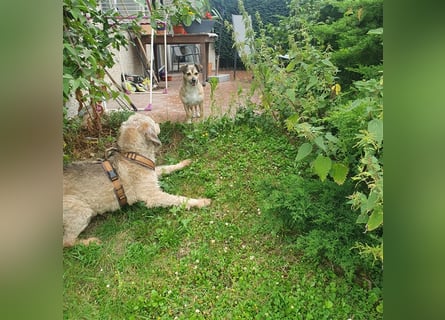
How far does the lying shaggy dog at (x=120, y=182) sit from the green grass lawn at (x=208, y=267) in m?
0.12

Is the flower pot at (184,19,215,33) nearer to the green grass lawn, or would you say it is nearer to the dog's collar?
the green grass lawn

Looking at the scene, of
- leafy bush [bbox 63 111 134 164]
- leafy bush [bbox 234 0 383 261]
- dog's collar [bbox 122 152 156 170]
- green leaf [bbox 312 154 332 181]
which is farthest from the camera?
leafy bush [bbox 63 111 134 164]

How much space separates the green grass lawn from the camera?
221cm

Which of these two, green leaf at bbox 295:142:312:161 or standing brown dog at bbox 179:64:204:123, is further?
standing brown dog at bbox 179:64:204:123

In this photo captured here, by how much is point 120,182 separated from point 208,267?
1.30 m

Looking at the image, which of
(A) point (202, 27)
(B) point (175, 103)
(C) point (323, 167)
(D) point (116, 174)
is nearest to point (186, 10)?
(D) point (116, 174)

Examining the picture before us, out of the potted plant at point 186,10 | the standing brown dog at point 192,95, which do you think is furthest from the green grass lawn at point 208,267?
the standing brown dog at point 192,95

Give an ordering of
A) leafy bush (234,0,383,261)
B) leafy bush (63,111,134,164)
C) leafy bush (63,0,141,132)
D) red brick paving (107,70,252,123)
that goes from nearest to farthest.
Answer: leafy bush (234,0,383,261) < leafy bush (63,0,141,132) < leafy bush (63,111,134,164) < red brick paving (107,70,252,123)

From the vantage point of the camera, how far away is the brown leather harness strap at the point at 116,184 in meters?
3.31

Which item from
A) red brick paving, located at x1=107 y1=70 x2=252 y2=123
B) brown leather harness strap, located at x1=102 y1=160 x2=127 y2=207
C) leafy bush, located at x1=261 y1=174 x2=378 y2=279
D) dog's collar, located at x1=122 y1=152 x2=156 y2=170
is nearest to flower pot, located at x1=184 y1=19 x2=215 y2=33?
red brick paving, located at x1=107 y1=70 x2=252 y2=123

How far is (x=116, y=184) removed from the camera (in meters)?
3.32

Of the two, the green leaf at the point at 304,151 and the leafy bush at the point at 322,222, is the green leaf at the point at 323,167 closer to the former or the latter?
the green leaf at the point at 304,151
